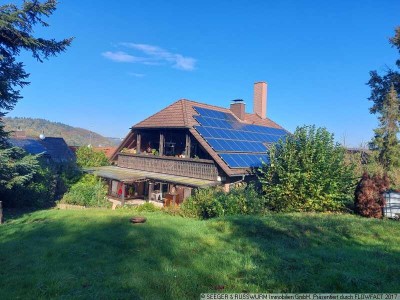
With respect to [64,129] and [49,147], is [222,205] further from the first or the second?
[64,129]

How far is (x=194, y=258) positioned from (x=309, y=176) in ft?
33.6

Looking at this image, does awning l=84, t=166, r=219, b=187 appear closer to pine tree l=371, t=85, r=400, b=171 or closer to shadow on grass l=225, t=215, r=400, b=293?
shadow on grass l=225, t=215, r=400, b=293

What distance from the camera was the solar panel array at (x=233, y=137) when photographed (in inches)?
810

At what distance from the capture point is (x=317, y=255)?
738cm

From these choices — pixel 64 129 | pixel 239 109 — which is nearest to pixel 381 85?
pixel 239 109

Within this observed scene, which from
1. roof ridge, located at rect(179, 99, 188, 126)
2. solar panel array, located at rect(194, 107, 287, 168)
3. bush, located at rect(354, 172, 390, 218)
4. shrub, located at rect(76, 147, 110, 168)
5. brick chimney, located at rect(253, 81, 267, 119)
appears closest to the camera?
bush, located at rect(354, 172, 390, 218)

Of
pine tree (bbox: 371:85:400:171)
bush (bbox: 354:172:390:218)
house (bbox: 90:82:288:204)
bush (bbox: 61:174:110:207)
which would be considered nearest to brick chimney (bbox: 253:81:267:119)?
house (bbox: 90:82:288:204)

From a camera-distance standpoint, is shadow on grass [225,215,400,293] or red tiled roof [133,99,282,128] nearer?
shadow on grass [225,215,400,293]

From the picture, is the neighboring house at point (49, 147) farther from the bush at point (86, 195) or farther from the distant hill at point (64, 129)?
the distant hill at point (64, 129)

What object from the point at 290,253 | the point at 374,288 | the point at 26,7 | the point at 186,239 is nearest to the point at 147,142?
the point at 26,7

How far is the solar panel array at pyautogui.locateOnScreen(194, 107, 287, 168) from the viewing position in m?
20.6

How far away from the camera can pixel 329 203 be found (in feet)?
51.6

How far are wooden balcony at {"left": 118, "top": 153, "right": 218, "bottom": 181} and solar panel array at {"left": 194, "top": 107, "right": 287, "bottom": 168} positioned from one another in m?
1.44

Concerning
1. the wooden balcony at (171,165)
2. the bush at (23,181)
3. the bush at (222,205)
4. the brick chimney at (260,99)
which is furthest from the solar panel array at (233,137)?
the bush at (23,181)
